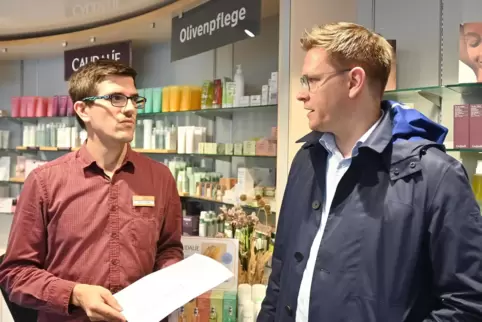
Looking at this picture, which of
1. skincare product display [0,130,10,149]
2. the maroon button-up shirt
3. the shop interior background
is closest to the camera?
the maroon button-up shirt

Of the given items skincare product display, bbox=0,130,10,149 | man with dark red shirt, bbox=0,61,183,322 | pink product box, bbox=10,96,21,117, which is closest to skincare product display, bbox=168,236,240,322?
man with dark red shirt, bbox=0,61,183,322

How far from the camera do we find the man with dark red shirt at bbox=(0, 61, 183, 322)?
156 cm

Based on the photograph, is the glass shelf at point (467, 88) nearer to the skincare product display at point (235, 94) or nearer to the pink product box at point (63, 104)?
the skincare product display at point (235, 94)

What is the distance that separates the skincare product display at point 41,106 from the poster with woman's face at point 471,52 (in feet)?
14.1

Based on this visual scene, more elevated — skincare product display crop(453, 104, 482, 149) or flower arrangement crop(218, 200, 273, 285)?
skincare product display crop(453, 104, 482, 149)

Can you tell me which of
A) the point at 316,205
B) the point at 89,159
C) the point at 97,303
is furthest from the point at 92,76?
the point at 316,205

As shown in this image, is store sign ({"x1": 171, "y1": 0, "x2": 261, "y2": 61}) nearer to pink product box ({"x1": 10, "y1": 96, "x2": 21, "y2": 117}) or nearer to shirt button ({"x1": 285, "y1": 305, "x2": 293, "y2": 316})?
shirt button ({"x1": 285, "y1": 305, "x2": 293, "y2": 316})

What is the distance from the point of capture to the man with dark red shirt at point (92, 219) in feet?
5.13

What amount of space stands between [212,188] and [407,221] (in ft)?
9.32

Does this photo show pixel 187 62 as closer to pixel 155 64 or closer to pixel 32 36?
pixel 155 64

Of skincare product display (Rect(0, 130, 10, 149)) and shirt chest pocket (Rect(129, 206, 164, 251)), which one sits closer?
shirt chest pocket (Rect(129, 206, 164, 251))

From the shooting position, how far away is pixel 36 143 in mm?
5754

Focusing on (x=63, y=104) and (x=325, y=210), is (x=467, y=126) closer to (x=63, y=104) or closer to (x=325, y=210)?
(x=325, y=210)

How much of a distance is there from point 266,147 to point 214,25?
0.95 m
